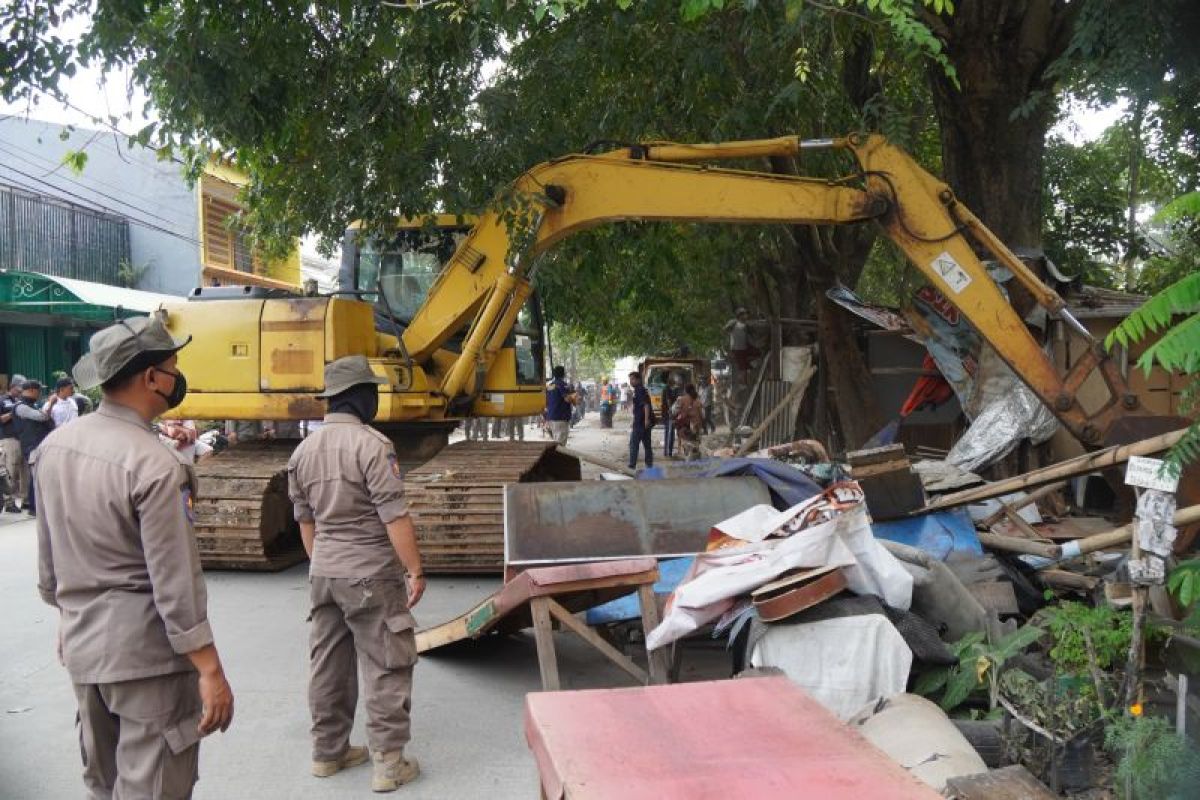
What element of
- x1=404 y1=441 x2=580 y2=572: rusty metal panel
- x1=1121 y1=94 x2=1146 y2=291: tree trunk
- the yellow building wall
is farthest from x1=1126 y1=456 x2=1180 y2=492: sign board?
the yellow building wall

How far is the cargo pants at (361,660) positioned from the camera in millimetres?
4504

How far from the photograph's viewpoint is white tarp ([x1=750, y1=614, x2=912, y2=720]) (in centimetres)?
448

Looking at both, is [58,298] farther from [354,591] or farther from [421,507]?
[354,591]

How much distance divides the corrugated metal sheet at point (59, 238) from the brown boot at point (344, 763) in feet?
58.1

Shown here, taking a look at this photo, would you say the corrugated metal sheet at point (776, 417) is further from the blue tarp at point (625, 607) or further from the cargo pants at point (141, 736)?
the cargo pants at point (141, 736)

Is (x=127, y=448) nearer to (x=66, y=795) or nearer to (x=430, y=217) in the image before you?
(x=66, y=795)

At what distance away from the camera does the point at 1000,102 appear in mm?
10039

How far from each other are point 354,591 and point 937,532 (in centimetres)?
391

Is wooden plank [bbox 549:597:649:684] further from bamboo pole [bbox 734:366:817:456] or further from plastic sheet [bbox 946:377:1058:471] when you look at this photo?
bamboo pole [bbox 734:366:817:456]

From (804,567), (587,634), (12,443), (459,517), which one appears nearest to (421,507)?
(459,517)

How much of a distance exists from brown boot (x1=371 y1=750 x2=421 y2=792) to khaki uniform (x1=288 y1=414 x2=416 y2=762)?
4cm

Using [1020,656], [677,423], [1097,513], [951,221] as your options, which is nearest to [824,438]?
[677,423]

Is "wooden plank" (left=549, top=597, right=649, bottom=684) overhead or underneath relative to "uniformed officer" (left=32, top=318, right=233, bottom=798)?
underneath

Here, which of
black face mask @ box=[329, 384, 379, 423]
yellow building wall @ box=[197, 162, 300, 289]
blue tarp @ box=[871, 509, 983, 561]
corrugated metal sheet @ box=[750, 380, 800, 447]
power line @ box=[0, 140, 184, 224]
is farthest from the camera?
yellow building wall @ box=[197, 162, 300, 289]
